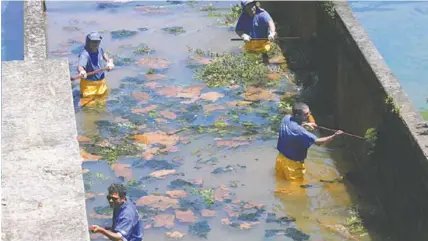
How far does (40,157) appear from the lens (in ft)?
21.0

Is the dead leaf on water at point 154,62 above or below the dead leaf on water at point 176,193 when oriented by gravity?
above

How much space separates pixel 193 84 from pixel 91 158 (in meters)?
2.98

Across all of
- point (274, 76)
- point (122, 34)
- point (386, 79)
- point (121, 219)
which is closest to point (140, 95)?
point (274, 76)

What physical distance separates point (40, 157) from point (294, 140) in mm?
4572

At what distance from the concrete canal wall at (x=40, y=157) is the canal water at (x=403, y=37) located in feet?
23.5

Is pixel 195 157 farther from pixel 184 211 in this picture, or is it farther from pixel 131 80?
pixel 131 80

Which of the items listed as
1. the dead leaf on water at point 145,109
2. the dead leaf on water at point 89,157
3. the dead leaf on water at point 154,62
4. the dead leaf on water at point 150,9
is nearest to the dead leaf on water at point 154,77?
the dead leaf on water at point 154,62

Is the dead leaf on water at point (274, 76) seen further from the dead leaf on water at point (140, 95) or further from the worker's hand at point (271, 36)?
the dead leaf on water at point (140, 95)

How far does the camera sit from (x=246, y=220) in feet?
32.6

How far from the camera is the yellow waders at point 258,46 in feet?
48.0

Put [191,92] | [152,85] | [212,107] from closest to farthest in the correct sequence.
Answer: [212,107] < [191,92] < [152,85]

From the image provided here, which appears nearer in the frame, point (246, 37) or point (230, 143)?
point (230, 143)

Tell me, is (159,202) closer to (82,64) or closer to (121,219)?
(121,219)

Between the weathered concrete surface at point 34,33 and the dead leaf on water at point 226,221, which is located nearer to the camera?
the dead leaf on water at point 226,221
